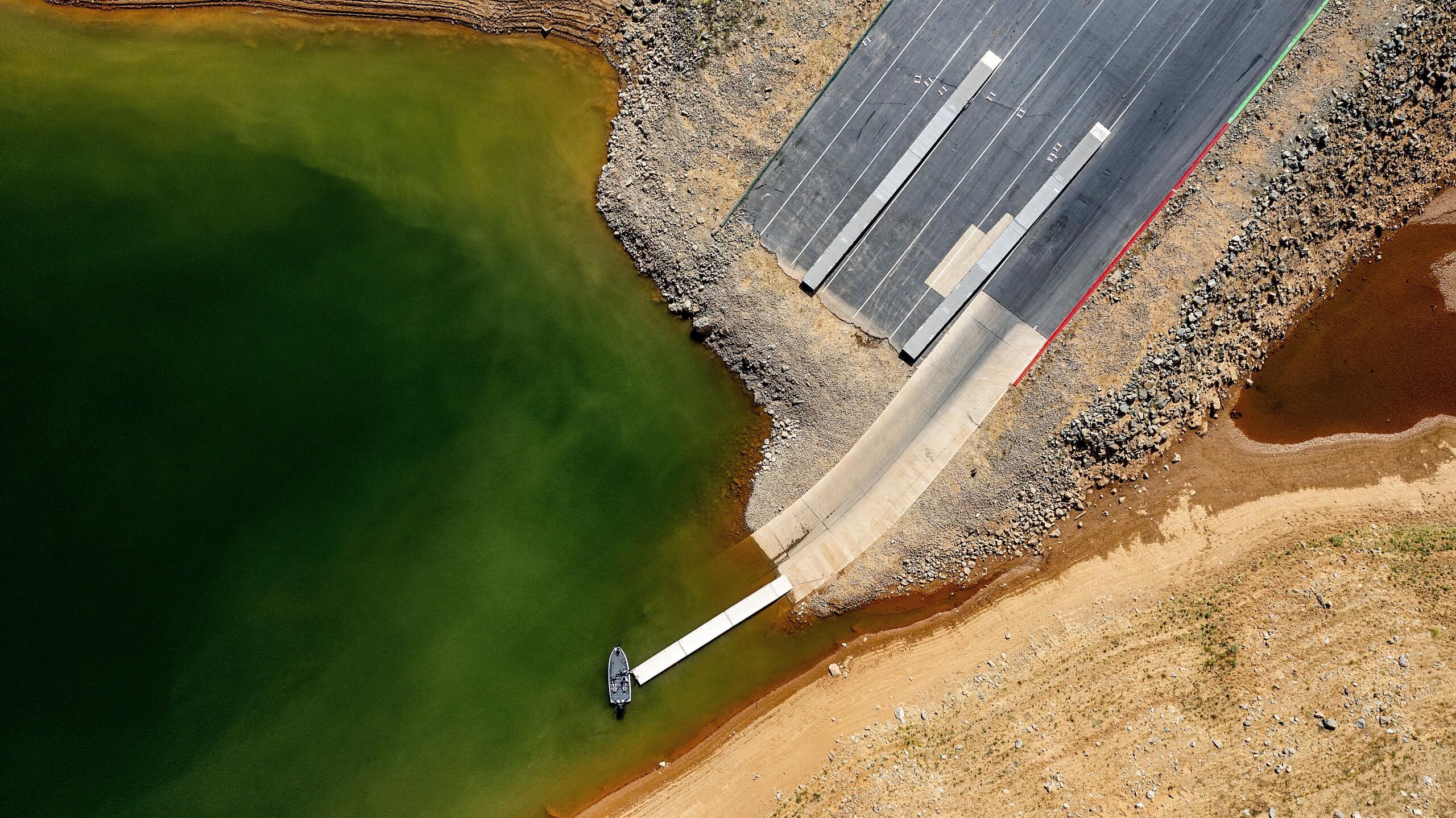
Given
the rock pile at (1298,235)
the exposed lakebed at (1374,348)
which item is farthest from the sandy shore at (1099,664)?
the rock pile at (1298,235)

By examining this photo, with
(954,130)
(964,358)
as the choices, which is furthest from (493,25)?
(964,358)

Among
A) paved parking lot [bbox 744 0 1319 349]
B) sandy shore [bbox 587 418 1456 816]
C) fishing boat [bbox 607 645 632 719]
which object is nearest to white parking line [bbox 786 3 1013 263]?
paved parking lot [bbox 744 0 1319 349]

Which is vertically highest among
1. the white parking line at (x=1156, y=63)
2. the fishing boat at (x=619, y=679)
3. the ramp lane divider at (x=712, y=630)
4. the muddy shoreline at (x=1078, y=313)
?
the white parking line at (x=1156, y=63)

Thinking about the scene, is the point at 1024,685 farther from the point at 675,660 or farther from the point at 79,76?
the point at 79,76

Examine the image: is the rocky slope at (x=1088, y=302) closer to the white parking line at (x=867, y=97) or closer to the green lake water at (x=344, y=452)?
the white parking line at (x=867, y=97)

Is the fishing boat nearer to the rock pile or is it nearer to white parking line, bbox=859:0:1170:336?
white parking line, bbox=859:0:1170:336

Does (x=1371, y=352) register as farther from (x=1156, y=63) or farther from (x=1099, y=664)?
(x=1099, y=664)
